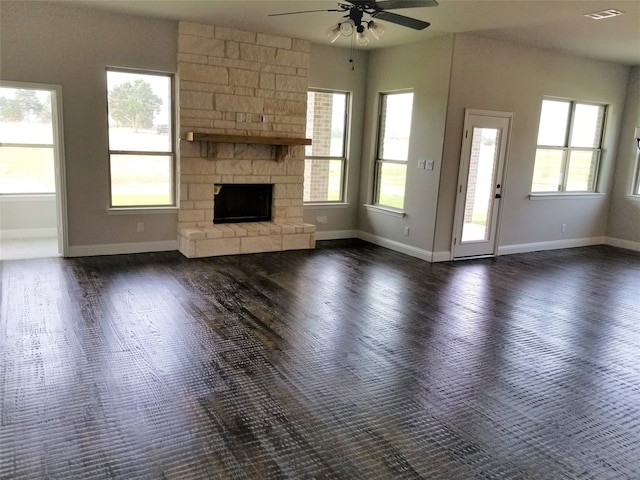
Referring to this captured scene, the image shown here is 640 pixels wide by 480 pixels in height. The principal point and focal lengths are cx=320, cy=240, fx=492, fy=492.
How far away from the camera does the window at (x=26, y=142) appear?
6.22 metres

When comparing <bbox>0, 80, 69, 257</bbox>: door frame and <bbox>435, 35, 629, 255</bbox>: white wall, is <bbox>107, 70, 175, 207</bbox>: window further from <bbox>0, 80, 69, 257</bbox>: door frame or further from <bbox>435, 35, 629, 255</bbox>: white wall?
<bbox>435, 35, 629, 255</bbox>: white wall

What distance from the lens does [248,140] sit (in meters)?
6.03

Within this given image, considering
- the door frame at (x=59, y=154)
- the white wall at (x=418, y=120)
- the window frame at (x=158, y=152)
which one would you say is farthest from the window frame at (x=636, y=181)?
the door frame at (x=59, y=154)

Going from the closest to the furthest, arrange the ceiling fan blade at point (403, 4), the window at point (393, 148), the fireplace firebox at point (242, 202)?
the ceiling fan blade at point (403, 4), the fireplace firebox at point (242, 202), the window at point (393, 148)

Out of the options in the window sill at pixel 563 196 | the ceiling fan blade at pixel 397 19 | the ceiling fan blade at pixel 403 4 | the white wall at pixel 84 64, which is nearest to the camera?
the ceiling fan blade at pixel 403 4

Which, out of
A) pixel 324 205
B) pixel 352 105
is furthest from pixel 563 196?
pixel 324 205

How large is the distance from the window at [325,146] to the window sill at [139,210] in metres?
1.99

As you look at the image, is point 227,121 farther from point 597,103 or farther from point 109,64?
point 597,103

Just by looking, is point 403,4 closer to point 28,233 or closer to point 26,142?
point 26,142

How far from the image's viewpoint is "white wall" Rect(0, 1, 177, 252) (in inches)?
199

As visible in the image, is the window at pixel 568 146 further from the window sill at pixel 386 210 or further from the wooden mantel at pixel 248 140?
the wooden mantel at pixel 248 140

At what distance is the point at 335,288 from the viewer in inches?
194

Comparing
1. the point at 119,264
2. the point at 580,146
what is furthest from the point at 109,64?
the point at 580,146

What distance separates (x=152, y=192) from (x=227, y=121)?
1.28 meters
